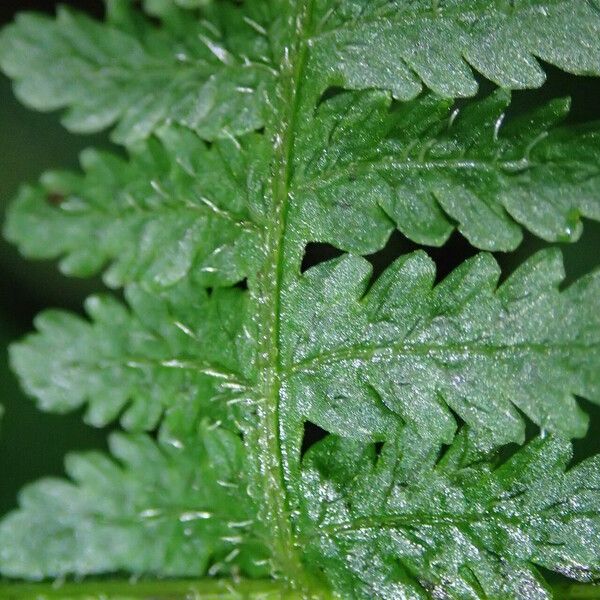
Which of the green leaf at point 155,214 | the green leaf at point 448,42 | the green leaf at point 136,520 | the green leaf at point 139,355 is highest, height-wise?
the green leaf at point 448,42

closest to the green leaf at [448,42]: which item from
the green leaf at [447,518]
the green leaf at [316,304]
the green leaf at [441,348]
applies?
the green leaf at [316,304]

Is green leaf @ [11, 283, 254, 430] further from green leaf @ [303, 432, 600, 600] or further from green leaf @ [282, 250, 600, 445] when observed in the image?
green leaf @ [303, 432, 600, 600]

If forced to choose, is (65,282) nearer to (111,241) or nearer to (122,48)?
(111,241)

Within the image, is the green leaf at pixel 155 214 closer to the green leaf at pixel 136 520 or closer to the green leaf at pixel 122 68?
the green leaf at pixel 122 68

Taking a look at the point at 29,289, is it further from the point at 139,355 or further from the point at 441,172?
the point at 441,172

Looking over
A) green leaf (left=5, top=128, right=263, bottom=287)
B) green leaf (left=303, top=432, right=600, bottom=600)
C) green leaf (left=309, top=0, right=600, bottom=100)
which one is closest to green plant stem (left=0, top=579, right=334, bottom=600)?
green leaf (left=303, top=432, right=600, bottom=600)

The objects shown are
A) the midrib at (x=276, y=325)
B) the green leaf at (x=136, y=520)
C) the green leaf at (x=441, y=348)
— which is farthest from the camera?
the green leaf at (x=136, y=520)

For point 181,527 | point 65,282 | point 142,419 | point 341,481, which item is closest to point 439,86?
point 341,481
